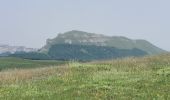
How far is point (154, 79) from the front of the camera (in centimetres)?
2880

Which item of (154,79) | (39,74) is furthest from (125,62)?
(154,79)

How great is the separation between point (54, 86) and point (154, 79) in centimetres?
609

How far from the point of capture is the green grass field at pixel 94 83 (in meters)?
24.3

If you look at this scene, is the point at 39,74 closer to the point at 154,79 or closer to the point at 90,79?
the point at 90,79

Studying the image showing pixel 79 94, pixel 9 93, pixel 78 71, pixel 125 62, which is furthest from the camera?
pixel 125 62

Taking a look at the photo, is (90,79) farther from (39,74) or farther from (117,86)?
(39,74)

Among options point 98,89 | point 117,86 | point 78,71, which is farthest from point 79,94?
point 78,71

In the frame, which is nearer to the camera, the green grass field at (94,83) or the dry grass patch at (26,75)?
the green grass field at (94,83)

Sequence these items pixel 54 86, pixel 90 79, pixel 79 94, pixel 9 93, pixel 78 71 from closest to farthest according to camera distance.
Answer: pixel 79 94 < pixel 9 93 < pixel 54 86 < pixel 90 79 < pixel 78 71

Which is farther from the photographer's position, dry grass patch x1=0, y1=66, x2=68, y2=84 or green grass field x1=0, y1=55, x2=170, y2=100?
dry grass patch x1=0, y1=66, x2=68, y2=84

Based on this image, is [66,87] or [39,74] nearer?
[66,87]

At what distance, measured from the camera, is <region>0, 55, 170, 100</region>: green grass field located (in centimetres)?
2430

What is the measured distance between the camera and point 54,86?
28562mm

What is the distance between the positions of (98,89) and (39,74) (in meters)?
11.1
